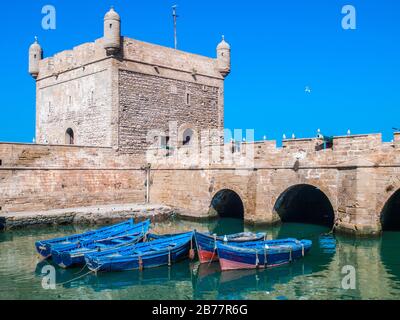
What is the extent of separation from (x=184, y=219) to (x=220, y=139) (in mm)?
7913

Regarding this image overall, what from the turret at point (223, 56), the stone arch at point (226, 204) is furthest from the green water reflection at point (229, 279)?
the turret at point (223, 56)

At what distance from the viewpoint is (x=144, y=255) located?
13.1m

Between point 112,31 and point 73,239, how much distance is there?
514 inches

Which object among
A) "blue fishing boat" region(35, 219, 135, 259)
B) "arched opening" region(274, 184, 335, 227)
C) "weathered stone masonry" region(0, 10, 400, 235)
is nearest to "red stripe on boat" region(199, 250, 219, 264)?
"blue fishing boat" region(35, 219, 135, 259)

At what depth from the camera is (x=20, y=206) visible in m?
21.1

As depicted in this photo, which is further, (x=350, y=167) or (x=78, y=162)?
(x=78, y=162)

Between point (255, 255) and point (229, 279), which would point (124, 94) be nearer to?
point (255, 255)

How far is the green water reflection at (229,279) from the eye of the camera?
1069 cm

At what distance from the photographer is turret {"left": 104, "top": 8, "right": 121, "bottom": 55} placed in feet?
78.5

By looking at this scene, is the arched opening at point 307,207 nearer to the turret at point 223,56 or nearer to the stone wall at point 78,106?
the stone wall at point 78,106

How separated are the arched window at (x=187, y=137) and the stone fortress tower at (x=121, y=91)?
0.97 ft

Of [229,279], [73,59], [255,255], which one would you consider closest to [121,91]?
[73,59]
